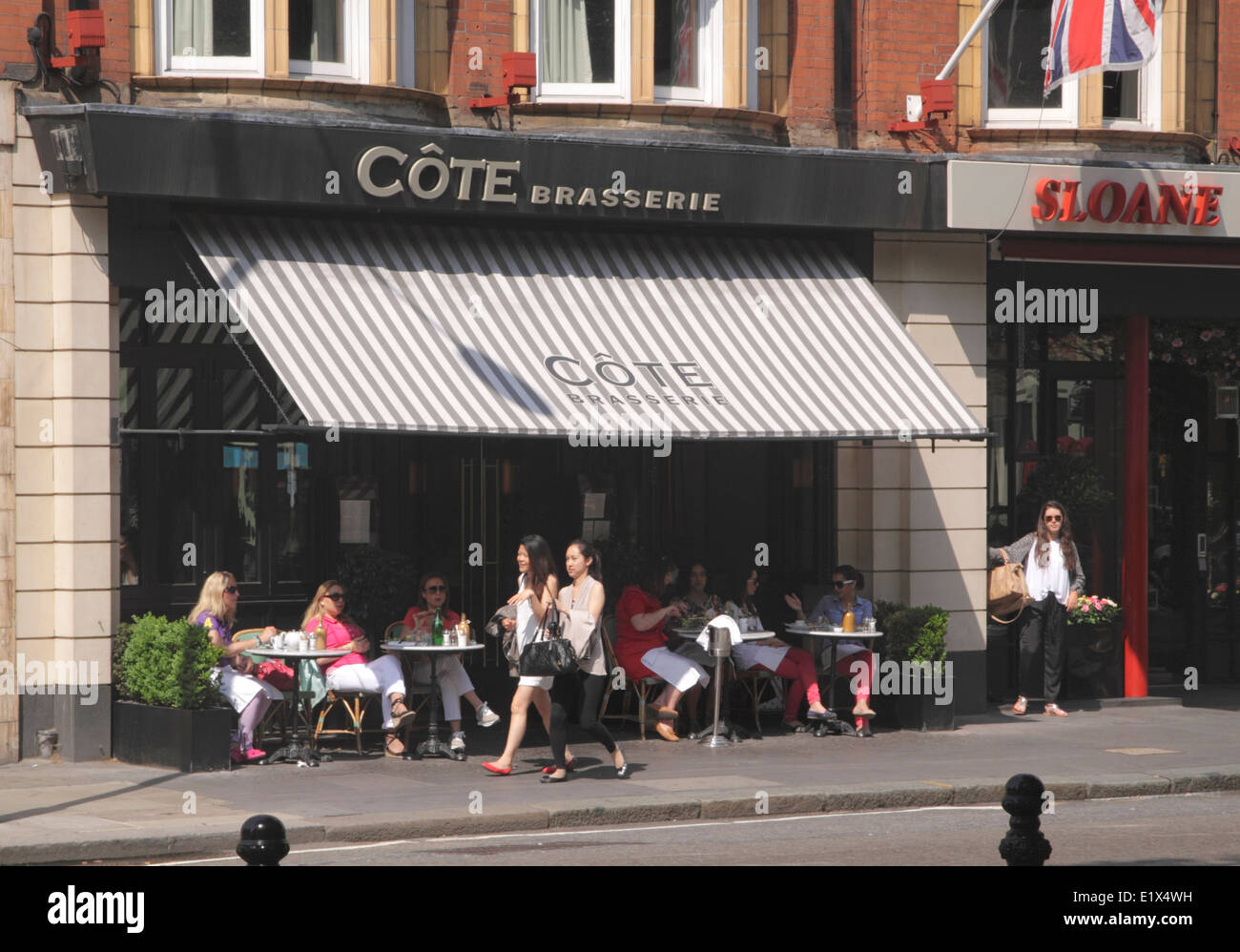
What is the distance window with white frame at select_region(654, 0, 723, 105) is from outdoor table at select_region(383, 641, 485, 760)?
513 centimetres

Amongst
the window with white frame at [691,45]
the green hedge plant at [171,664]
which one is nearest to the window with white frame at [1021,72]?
the window with white frame at [691,45]

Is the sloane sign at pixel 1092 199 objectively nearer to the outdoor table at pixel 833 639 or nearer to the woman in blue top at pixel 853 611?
the woman in blue top at pixel 853 611

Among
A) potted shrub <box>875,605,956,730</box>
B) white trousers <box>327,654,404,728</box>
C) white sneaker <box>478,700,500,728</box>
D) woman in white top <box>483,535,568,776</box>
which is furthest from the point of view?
potted shrub <box>875,605,956,730</box>

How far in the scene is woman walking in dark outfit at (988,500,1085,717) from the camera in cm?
1728

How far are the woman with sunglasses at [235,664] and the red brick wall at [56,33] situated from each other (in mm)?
3869

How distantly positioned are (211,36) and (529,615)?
202 inches

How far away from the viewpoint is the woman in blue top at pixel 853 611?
15.8 meters

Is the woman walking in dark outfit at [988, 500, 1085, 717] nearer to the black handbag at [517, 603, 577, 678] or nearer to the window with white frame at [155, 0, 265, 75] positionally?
the black handbag at [517, 603, 577, 678]

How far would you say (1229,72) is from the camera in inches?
707

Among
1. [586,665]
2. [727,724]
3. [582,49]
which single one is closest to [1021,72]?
[582,49]

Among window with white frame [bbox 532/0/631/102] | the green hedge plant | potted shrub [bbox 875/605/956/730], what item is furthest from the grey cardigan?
the green hedge plant

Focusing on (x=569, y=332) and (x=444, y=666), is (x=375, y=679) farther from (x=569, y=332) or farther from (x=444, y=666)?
(x=569, y=332)

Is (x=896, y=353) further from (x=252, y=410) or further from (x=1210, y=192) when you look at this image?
(x=252, y=410)

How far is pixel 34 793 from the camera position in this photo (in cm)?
1273
